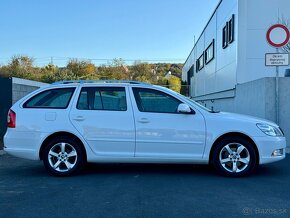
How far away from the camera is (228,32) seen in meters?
15.2

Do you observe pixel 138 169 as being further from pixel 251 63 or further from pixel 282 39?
pixel 251 63

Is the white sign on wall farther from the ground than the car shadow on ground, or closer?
farther from the ground

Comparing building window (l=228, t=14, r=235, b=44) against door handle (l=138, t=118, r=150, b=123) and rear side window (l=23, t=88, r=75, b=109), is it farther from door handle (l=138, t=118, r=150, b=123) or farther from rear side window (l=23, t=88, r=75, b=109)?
rear side window (l=23, t=88, r=75, b=109)

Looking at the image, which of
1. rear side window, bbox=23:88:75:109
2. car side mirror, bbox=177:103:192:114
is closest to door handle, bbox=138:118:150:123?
car side mirror, bbox=177:103:192:114

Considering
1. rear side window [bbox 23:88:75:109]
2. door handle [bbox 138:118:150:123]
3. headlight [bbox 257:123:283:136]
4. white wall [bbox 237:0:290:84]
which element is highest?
white wall [bbox 237:0:290:84]

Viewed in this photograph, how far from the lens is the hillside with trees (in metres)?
44.8

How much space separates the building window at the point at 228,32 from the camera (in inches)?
551

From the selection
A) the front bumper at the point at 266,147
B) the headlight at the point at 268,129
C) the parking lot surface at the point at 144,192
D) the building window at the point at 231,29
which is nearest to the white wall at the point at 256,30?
the building window at the point at 231,29

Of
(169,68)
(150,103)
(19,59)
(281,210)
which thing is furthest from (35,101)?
(169,68)

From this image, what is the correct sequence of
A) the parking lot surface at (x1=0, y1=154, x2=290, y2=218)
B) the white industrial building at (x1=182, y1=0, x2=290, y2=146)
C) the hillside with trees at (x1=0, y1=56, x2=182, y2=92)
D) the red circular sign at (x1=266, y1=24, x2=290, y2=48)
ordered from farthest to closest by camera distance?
the hillside with trees at (x1=0, y1=56, x2=182, y2=92) → the white industrial building at (x1=182, y1=0, x2=290, y2=146) → the red circular sign at (x1=266, y1=24, x2=290, y2=48) → the parking lot surface at (x1=0, y1=154, x2=290, y2=218)

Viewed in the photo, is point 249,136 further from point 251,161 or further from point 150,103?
point 150,103

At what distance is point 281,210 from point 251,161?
1.88m

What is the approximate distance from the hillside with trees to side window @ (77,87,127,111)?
32790 mm

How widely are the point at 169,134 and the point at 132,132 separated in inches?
26.1
